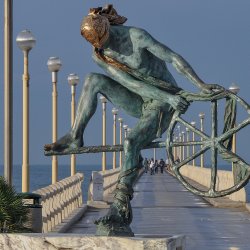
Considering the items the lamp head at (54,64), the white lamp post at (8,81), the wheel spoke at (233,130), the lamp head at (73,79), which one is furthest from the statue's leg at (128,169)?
the lamp head at (73,79)

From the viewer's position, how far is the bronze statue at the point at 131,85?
1185 cm

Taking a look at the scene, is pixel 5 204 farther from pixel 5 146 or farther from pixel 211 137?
pixel 5 146

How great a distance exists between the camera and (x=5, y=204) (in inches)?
589

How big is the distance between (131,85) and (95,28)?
74cm

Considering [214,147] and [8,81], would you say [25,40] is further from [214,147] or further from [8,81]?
[214,147]

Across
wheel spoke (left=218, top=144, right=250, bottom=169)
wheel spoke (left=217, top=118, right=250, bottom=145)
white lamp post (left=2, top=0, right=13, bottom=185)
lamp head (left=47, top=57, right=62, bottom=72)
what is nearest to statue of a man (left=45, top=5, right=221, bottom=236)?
wheel spoke (left=217, top=118, right=250, bottom=145)

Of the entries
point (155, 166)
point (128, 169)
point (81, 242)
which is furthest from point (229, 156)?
point (155, 166)

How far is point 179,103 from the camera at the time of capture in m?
11.8

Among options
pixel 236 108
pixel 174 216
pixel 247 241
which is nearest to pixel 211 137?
pixel 236 108

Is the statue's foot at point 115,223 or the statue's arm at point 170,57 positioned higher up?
the statue's arm at point 170,57

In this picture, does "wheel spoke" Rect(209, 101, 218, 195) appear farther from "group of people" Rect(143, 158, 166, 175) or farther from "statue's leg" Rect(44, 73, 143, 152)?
"group of people" Rect(143, 158, 166, 175)

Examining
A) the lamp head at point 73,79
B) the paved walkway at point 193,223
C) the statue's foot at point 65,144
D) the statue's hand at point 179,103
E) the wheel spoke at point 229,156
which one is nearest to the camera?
the wheel spoke at point 229,156

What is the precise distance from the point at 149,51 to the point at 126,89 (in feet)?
1.93

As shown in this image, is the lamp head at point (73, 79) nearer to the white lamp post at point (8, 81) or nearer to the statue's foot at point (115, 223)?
the white lamp post at point (8, 81)
